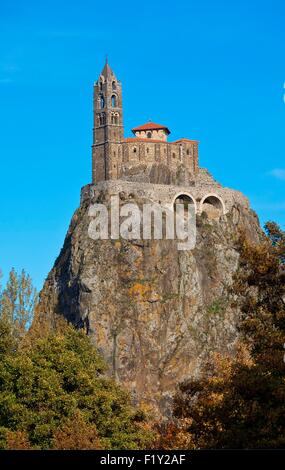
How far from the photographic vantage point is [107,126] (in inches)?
4840

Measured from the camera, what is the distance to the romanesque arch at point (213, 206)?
392ft

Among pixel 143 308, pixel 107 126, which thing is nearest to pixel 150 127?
pixel 107 126

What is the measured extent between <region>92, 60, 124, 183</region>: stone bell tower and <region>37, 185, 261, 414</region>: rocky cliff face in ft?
18.4

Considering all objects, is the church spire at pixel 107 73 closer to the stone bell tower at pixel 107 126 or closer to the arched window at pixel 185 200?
the stone bell tower at pixel 107 126

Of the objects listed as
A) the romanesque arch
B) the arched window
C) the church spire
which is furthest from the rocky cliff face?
the church spire

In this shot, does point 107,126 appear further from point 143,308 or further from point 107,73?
point 143,308

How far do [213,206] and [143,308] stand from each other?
1470 centimetres

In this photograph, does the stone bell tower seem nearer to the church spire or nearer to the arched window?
the church spire

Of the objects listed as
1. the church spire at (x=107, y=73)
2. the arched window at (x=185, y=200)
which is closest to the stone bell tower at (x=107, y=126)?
the church spire at (x=107, y=73)

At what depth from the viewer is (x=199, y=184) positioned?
398 ft

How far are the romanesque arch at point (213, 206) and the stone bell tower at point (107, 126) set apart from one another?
10030 mm

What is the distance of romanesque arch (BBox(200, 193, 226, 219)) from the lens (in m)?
120

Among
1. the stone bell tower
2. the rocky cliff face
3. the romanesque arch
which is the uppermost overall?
the stone bell tower
